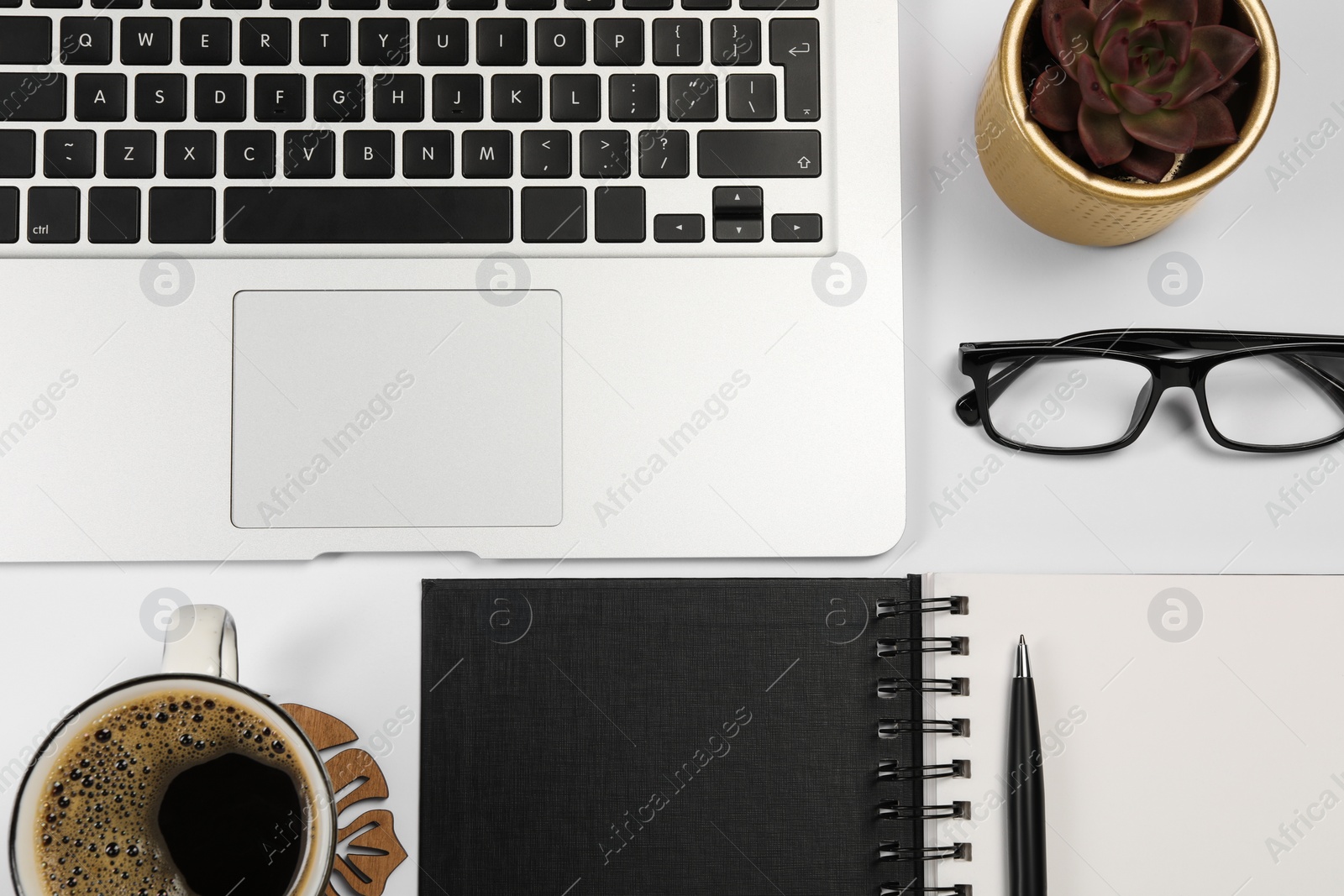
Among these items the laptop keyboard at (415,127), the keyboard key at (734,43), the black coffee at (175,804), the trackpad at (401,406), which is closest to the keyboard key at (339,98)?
the laptop keyboard at (415,127)

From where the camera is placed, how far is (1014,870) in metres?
0.52

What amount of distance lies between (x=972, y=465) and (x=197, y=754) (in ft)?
1.55

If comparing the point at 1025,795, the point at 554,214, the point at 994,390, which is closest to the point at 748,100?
the point at 554,214

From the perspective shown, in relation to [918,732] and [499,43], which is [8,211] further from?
[918,732]

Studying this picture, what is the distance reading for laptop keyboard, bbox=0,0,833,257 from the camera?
0.52 m

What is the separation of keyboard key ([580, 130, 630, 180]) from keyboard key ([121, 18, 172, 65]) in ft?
0.81

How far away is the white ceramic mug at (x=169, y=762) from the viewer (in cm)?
42

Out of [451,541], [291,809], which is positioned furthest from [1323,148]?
[291,809]

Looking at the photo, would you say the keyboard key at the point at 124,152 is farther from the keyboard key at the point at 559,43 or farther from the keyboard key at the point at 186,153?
the keyboard key at the point at 559,43

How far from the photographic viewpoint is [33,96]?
1.69 feet

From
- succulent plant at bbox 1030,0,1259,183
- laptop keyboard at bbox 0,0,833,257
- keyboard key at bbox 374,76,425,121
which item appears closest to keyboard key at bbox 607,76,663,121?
laptop keyboard at bbox 0,0,833,257

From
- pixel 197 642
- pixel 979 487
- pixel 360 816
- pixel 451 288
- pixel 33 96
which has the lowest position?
pixel 360 816

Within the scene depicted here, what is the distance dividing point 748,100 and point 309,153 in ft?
0.85

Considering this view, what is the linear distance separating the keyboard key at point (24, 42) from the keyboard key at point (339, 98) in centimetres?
16
